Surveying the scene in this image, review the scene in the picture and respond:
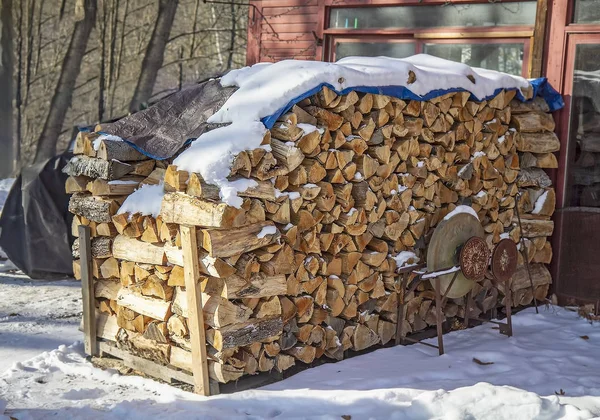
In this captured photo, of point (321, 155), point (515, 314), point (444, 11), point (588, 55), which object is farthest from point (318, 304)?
point (444, 11)

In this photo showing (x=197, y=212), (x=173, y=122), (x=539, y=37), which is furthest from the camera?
(x=539, y=37)

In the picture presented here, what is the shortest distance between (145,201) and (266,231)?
0.96 meters

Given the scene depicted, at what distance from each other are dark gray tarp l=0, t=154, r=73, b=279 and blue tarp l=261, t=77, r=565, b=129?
450 centimetres

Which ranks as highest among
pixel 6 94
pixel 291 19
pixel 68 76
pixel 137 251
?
pixel 291 19

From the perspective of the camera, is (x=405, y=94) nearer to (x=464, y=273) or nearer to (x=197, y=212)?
(x=464, y=273)

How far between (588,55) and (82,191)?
16.4ft

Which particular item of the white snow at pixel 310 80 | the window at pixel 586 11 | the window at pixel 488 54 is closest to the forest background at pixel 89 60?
the white snow at pixel 310 80

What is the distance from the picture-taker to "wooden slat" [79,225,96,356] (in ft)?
19.0

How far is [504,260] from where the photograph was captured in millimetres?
6449

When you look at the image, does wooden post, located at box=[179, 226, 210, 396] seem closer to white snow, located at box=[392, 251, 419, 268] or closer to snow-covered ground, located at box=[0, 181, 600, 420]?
snow-covered ground, located at box=[0, 181, 600, 420]

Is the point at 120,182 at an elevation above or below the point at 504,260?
above

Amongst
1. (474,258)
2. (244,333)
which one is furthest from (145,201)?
(474,258)

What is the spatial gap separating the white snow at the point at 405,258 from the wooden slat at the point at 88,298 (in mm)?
2382

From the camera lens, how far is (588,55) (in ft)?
24.5
